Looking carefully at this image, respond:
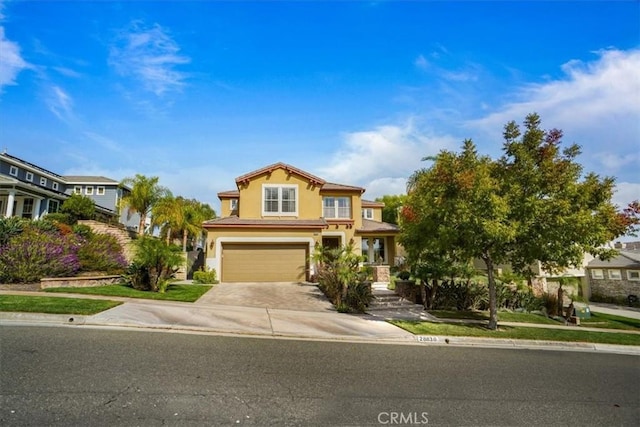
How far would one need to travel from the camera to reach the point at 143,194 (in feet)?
92.5

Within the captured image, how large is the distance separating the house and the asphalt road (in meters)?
8.96

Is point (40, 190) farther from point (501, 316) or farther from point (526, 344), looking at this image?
point (526, 344)

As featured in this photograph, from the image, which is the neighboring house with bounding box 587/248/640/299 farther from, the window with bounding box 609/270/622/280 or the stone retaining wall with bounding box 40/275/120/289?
the stone retaining wall with bounding box 40/275/120/289

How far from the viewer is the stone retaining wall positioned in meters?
13.1

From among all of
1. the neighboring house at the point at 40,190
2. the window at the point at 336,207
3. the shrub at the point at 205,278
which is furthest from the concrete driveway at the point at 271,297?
the neighboring house at the point at 40,190

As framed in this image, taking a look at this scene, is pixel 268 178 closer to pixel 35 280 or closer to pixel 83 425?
pixel 35 280

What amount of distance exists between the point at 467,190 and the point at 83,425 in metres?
11.4

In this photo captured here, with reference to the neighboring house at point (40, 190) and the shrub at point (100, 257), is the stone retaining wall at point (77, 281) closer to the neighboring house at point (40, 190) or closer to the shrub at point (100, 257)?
the shrub at point (100, 257)

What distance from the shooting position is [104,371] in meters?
5.60

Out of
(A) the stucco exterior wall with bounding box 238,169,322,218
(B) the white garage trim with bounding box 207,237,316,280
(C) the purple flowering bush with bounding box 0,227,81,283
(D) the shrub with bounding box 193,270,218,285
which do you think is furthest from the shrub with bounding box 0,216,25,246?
(A) the stucco exterior wall with bounding box 238,169,322,218

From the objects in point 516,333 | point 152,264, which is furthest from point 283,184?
point 516,333

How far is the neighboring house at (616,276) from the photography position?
29312 millimetres

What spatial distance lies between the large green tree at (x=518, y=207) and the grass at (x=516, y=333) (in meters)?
0.90

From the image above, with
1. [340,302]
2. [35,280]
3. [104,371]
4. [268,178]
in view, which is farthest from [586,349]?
[35,280]
